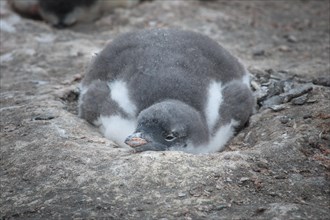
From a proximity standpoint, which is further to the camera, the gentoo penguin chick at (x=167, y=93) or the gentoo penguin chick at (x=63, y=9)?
the gentoo penguin chick at (x=63, y=9)

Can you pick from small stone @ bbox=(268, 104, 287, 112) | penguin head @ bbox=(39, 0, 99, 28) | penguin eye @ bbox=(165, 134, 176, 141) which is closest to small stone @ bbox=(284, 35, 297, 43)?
small stone @ bbox=(268, 104, 287, 112)

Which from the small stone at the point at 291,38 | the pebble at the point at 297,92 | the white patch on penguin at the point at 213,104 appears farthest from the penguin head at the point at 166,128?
the small stone at the point at 291,38

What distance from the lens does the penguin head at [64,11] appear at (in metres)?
7.06

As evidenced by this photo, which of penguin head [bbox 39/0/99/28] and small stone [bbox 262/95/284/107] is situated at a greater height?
small stone [bbox 262/95/284/107]

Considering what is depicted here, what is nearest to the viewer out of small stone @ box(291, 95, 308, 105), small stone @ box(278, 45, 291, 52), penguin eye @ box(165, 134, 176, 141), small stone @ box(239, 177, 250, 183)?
small stone @ box(239, 177, 250, 183)

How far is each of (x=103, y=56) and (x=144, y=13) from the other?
2749 millimetres

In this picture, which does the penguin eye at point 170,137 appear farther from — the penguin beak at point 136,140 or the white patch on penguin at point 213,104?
the white patch on penguin at point 213,104

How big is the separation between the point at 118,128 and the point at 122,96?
0.22 metres

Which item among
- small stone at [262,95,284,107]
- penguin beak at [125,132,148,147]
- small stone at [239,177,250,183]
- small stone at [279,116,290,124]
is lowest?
small stone at [262,95,284,107]

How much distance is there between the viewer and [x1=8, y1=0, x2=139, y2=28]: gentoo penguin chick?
708cm

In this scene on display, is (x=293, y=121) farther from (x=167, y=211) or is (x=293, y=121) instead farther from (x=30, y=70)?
(x=30, y=70)

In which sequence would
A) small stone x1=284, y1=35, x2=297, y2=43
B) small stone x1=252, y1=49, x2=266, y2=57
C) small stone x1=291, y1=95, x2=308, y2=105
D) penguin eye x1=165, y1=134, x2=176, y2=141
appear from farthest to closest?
small stone x1=284, y1=35, x2=297, y2=43
small stone x1=252, y1=49, x2=266, y2=57
small stone x1=291, y1=95, x2=308, y2=105
penguin eye x1=165, y1=134, x2=176, y2=141

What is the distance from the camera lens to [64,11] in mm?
7086

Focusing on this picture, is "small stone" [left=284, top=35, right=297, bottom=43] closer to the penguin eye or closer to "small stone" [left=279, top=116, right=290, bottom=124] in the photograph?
"small stone" [left=279, top=116, right=290, bottom=124]
